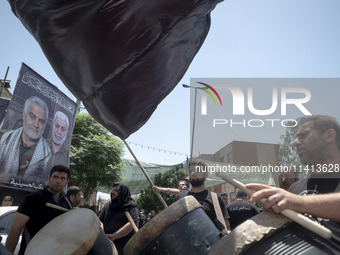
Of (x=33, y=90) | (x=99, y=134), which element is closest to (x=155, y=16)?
(x=33, y=90)

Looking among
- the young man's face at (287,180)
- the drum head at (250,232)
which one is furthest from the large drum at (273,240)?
the young man's face at (287,180)

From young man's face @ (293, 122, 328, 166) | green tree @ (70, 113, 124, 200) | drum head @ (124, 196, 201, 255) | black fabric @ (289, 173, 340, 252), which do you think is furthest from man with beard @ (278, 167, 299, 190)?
green tree @ (70, 113, 124, 200)

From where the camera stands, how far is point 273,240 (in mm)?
1188

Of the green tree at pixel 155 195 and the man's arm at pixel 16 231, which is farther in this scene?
the green tree at pixel 155 195

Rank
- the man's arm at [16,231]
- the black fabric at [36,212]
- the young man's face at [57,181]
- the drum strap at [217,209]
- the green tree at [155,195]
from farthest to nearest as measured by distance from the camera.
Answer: the green tree at [155,195]
the young man's face at [57,181]
the drum strap at [217,209]
the black fabric at [36,212]
the man's arm at [16,231]

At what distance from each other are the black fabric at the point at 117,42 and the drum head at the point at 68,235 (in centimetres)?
113

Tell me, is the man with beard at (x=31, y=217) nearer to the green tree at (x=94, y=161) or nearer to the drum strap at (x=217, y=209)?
the drum strap at (x=217, y=209)

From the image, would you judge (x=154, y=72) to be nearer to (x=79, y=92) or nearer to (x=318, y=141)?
(x=79, y=92)

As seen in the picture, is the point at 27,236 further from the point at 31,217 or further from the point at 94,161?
the point at 94,161

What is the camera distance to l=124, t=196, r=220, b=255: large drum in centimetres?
160

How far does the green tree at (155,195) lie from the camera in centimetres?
2125

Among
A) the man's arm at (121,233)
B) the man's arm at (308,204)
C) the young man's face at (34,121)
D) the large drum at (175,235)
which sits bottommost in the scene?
the man's arm at (121,233)

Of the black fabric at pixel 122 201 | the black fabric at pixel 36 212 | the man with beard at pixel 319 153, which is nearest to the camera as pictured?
the man with beard at pixel 319 153

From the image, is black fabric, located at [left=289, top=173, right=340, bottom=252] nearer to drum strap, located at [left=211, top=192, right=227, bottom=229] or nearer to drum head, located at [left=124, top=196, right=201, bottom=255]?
drum head, located at [left=124, top=196, right=201, bottom=255]
